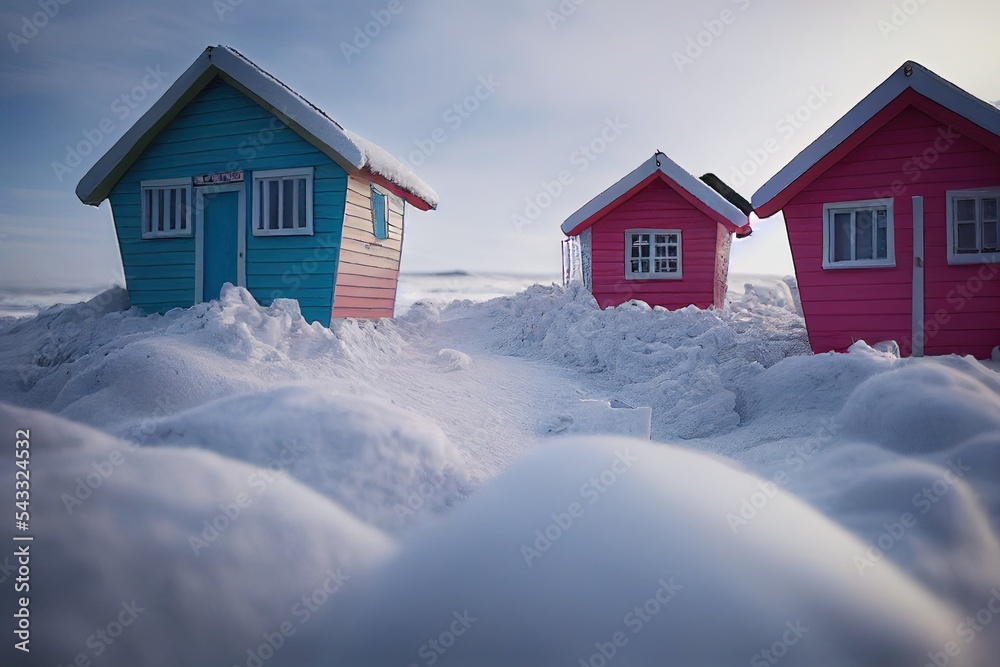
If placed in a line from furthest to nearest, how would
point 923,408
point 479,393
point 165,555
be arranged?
point 479,393, point 923,408, point 165,555

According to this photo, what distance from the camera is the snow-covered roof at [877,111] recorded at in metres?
6.43

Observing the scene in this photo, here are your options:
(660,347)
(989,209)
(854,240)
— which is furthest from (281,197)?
(989,209)

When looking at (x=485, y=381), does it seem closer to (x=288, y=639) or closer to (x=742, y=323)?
(x=288, y=639)

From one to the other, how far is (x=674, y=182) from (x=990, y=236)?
4955 millimetres

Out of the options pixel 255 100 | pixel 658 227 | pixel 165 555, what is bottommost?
pixel 165 555

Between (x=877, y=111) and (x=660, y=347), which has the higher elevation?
(x=877, y=111)

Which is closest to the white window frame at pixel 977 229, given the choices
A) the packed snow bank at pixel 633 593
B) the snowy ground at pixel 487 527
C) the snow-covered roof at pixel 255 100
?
the snowy ground at pixel 487 527

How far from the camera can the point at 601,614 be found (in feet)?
7.72

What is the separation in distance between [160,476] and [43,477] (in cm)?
53

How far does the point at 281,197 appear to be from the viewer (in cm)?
786

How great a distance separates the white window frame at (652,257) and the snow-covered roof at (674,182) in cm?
81

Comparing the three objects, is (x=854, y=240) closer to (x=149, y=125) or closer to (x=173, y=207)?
(x=173, y=207)

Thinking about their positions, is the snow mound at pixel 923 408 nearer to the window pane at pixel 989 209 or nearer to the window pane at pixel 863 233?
the window pane at pixel 863 233

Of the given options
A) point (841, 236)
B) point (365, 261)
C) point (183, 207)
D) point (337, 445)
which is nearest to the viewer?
point (337, 445)
